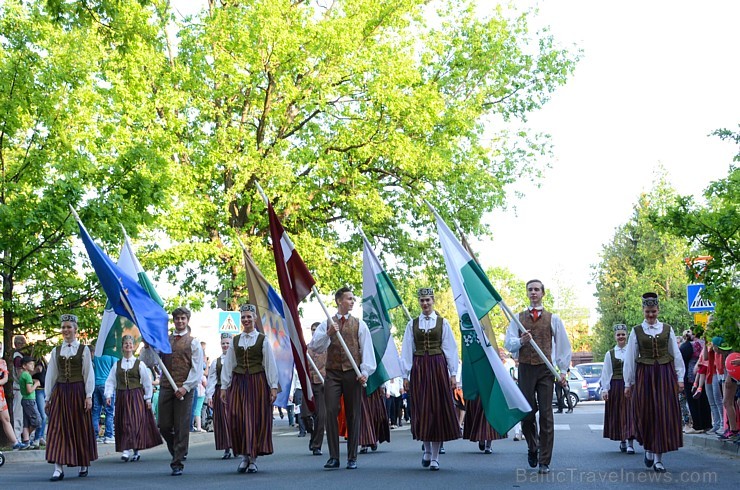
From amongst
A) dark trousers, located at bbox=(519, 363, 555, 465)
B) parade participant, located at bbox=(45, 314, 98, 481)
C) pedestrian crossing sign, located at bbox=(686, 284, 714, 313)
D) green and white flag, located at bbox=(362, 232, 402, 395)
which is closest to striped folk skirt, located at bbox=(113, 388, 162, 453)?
parade participant, located at bbox=(45, 314, 98, 481)

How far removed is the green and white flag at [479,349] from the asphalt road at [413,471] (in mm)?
670

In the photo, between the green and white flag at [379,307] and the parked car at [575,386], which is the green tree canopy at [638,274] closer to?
the parked car at [575,386]

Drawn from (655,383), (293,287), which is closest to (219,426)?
(293,287)

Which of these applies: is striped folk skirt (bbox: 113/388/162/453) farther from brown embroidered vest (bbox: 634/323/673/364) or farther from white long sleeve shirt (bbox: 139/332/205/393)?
brown embroidered vest (bbox: 634/323/673/364)

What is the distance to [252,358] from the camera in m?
13.3

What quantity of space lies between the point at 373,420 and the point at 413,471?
13.0 ft

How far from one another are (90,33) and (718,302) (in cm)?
1418

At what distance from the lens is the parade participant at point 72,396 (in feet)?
43.1

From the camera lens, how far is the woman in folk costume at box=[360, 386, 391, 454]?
15.7 meters

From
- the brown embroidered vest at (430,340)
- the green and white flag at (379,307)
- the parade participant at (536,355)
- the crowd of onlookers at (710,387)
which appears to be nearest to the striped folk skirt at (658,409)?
the parade participant at (536,355)

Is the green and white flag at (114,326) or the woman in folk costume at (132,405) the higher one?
the green and white flag at (114,326)

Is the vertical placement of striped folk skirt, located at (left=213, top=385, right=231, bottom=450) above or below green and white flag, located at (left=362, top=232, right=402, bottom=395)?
below

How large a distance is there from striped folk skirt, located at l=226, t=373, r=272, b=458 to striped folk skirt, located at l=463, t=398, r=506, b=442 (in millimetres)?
3154

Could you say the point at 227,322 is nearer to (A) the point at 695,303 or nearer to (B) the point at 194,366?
(A) the point at 695,303
